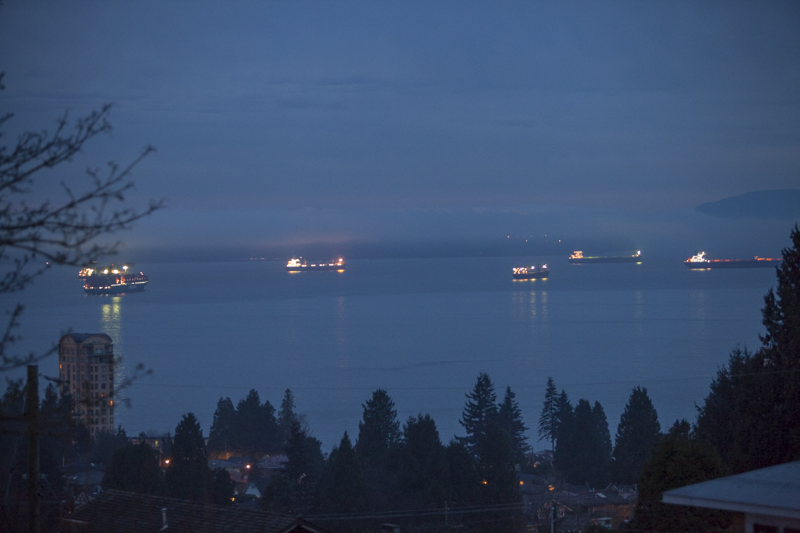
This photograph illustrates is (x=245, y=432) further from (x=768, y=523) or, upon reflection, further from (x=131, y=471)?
(x=768, y=523)

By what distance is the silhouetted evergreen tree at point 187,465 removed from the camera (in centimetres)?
941

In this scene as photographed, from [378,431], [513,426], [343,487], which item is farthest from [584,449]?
[343,487]

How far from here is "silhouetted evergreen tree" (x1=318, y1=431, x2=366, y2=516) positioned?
882 cm

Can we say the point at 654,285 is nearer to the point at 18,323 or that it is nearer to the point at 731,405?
the point at 731,405

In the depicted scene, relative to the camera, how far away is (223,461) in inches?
567

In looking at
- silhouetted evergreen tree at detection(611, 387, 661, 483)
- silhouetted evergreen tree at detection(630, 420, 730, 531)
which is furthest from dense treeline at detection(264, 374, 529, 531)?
silhouetted evergreen tree at detection(630, 420, 730, 531)

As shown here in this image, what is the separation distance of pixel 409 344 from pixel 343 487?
2380cm

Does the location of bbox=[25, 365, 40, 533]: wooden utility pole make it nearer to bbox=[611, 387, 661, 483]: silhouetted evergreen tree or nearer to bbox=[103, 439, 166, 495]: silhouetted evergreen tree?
bbox=[103, 439, 166, 495]: silhouetted evergreen tree

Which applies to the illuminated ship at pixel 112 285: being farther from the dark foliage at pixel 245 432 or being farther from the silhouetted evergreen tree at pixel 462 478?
the silhouetted evergreen tree at pixel 462 478

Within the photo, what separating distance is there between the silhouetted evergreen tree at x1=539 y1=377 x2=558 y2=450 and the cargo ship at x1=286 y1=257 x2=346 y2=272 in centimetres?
9423

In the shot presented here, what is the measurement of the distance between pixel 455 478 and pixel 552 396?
301 inches

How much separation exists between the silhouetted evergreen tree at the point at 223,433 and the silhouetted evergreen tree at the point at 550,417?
24.6 feet

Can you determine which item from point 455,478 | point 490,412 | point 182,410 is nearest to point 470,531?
point 455,478

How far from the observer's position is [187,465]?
33.0 feet
